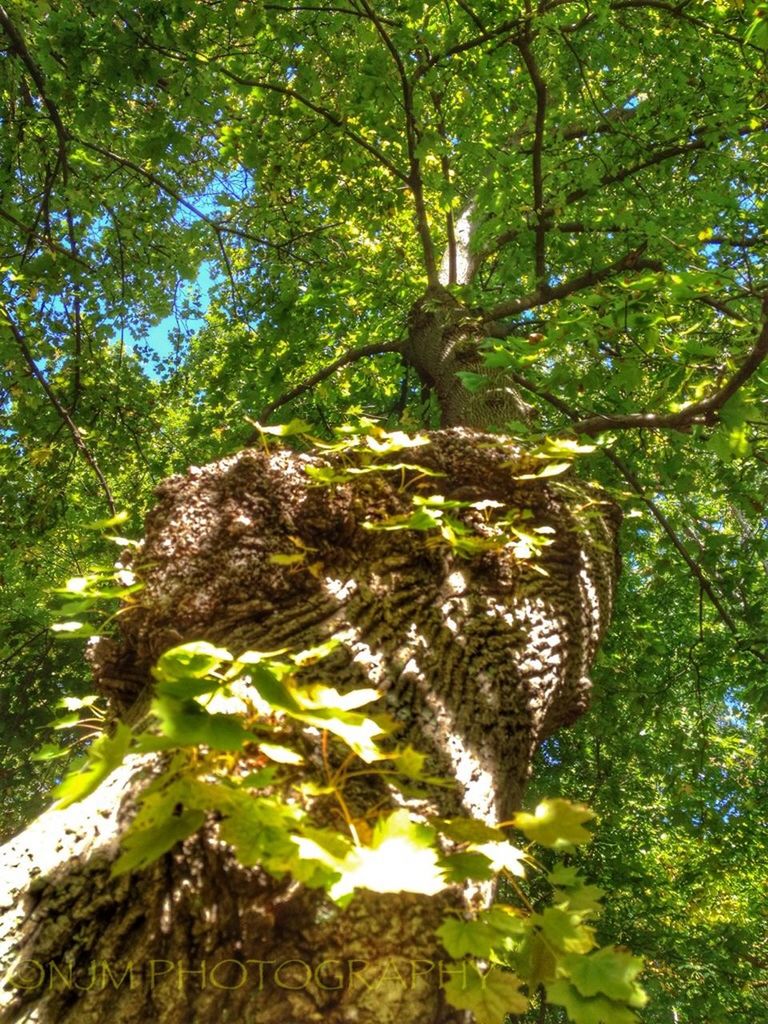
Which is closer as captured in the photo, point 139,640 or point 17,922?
point 17,922

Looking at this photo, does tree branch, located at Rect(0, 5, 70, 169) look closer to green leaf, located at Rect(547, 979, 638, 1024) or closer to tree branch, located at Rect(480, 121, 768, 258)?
tree branch, located at Rect(480, 121, 768, 258)

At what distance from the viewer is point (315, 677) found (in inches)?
59.2

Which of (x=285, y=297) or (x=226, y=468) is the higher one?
(x=285, y=297)

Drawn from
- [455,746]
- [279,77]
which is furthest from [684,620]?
[455,746]

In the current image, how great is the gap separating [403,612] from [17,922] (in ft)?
3.27

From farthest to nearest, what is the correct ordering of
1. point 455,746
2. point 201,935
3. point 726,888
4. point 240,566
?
point 726,888
point 240,566
point 455,746
point 201,935

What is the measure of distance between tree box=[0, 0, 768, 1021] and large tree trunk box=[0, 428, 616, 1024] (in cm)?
1

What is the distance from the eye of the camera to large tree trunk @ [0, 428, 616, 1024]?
1061mm

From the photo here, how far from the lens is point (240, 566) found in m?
1.76

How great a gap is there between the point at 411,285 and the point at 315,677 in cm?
514

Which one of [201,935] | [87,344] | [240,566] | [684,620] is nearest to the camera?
[201,935]

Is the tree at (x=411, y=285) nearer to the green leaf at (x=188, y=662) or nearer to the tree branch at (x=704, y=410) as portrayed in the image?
the tree branch at (x=704, y=410)

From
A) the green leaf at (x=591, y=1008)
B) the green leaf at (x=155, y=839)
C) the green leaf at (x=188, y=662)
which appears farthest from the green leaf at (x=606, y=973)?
the green leaf at (x=188, y=662)

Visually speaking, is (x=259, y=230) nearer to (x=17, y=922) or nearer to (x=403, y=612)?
(x=403, y=612)
